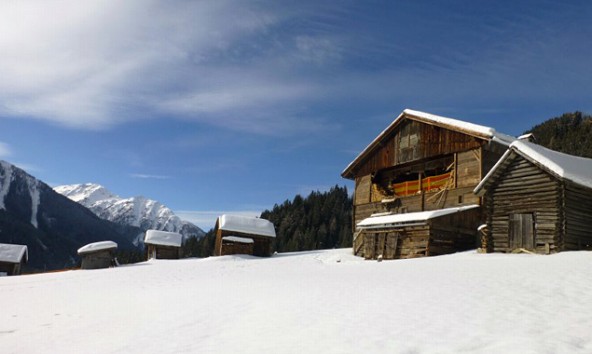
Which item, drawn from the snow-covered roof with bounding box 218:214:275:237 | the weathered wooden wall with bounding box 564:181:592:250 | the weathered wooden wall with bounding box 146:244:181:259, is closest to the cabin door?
the weathered wooden wall with bounding box 564:181:592:250

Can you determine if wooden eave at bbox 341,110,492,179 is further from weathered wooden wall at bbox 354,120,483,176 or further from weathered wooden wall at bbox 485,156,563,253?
weathered wooden wall at bbox 485,156,563,253

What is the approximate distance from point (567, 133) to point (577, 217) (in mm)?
63930

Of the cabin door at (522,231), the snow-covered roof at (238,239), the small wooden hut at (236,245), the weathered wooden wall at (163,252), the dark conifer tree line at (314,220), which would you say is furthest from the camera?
the dark conifer tree line at (314,220)

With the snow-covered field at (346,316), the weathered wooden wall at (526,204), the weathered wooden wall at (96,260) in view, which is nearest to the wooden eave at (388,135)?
the weathered wooden wall at (526,204)

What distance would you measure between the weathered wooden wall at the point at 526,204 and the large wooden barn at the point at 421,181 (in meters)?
4.00

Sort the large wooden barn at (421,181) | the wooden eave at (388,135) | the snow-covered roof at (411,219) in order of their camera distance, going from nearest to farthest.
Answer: the snow-covered roof at (411,219), the large wooden barn at (421,181), the wooden eave at (388,135)

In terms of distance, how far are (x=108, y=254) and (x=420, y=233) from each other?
31492 mm

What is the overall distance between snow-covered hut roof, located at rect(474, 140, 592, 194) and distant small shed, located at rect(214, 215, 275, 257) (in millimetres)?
26760

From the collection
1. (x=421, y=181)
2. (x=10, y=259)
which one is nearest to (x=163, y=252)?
(x=10, y=259)

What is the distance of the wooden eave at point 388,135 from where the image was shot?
96.2 feet

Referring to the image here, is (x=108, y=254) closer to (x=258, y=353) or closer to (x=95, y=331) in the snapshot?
(x=95, y=331)

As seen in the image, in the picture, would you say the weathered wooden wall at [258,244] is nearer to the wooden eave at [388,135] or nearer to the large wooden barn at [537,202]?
the wooden eave at [388,135]

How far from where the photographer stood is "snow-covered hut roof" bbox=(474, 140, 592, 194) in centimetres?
2117

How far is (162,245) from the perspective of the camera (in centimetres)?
5850
